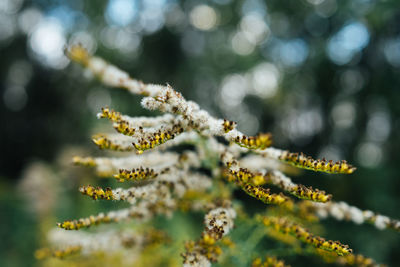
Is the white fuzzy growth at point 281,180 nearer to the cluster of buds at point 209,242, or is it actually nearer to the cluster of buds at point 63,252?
the cluster of buds at point 209,242

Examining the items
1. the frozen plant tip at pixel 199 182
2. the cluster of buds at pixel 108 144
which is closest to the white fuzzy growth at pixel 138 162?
the frozen plant tip at pixel 199 182

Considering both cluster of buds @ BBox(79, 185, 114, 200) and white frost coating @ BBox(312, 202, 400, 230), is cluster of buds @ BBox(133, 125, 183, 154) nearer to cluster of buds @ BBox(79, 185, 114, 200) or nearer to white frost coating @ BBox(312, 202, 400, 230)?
cluster of buds @ BBox(79, 185, 114, 200)

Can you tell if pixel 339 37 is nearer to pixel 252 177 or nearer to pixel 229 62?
pixel 229 62

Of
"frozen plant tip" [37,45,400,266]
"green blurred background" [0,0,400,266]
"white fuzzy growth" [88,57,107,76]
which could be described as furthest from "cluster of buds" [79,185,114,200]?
"green blurred background" [0,0,400,266]

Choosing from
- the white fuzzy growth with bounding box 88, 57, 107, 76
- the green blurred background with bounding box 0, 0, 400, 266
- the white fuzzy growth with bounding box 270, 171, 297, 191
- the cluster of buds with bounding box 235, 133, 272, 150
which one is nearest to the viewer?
the cluster of buds with bounding box 235, 133, 272, 150

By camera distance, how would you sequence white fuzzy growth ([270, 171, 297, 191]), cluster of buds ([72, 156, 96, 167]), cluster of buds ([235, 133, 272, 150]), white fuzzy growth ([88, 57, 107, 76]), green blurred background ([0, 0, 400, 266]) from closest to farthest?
cluster of buds ([235, 133, 272, 150]) → white fuzzy growth ([270, 171, 297, 191]) → cluster of buds ([72, 156, 96, 167]) → white fuzzy growth ([88, 57, 107, 76]) → green blurred background ([0, 0, 400, 266])
